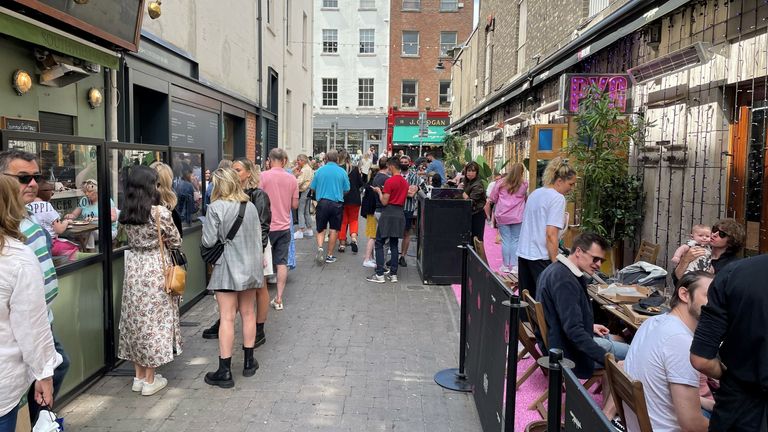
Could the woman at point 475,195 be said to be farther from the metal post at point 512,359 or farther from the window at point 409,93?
the window at point 409,93

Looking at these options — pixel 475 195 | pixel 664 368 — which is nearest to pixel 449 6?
pixel 475 195

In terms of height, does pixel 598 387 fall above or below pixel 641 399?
below

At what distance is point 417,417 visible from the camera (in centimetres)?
439

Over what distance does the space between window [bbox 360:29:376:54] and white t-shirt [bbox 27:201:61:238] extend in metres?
34.0

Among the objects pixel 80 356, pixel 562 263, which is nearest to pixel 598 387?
pixel 562 263

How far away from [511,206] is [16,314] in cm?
676

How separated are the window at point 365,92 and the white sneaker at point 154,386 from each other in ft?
110

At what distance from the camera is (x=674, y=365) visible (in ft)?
9.68

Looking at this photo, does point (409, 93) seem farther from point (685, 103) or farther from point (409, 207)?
point (685, 103)

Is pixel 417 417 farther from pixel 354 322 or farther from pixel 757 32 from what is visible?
pixel 757 32

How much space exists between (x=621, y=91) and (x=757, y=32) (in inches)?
117

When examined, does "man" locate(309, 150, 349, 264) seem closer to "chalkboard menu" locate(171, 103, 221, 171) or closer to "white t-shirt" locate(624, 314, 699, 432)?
"chalkboard menu" locate(171, 103, 221, 171)

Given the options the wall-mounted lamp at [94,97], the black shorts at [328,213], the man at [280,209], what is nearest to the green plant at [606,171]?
the black shorts at [328,213]

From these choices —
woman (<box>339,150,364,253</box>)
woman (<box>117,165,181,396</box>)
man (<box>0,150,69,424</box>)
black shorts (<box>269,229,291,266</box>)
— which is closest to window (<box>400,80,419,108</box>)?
woman (<box>339,150,364,253</box>)
